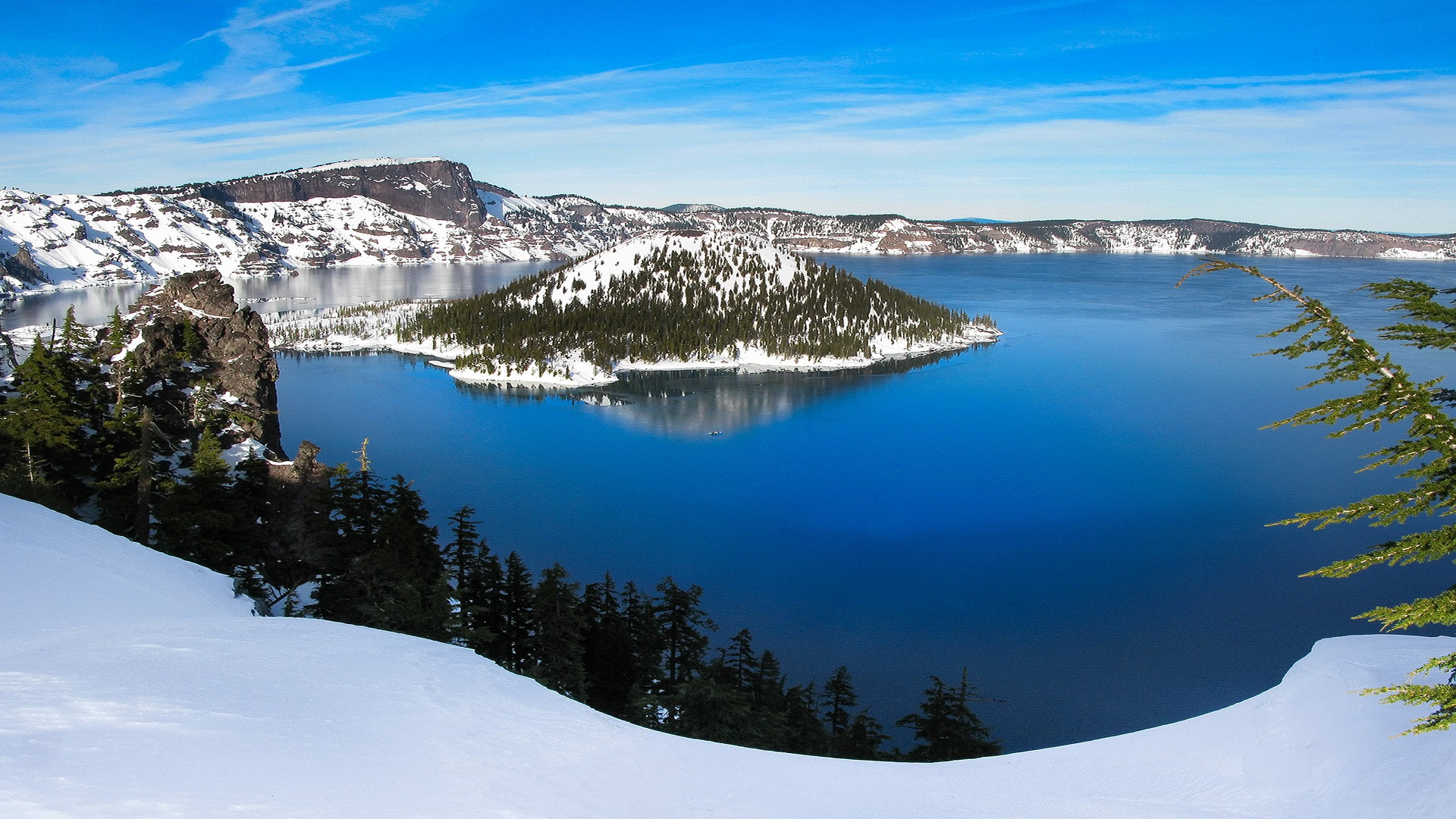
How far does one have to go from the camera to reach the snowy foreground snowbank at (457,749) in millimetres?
7555

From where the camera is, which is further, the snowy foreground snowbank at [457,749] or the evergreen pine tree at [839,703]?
the evergreen pine tree at [839,703]

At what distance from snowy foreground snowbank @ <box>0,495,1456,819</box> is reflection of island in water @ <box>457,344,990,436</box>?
211 ft

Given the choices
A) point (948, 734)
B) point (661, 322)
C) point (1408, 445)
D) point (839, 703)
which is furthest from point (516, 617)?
point (661, 322)

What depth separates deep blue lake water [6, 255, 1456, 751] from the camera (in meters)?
33.6

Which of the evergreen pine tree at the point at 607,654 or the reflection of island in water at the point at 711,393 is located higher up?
the reflection of island in water at the point at 711,393

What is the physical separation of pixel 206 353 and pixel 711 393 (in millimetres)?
65437

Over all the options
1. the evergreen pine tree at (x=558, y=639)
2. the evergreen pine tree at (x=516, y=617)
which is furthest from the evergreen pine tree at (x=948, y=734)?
the evergreen pine tree at (x=516, y=617)

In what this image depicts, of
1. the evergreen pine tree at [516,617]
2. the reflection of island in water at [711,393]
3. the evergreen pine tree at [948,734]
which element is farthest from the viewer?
the reflection of island in water at [711,393]

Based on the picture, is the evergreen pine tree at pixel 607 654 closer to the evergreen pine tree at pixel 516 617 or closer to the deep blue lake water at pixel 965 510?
the evergreen pine tree at pixel 516 617

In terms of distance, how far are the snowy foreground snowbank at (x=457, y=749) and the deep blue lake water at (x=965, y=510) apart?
18.1 meters

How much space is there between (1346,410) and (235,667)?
13.4 m

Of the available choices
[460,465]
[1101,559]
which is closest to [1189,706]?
[1101,559]

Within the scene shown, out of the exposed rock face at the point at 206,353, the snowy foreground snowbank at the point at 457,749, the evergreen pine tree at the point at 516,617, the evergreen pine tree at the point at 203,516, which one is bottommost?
the evergreen pine tree at the point at 516,617

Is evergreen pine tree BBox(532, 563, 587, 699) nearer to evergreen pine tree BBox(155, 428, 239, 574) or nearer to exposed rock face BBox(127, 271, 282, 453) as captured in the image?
evergreen pine tree BBox(155, 428, 239, 574)
